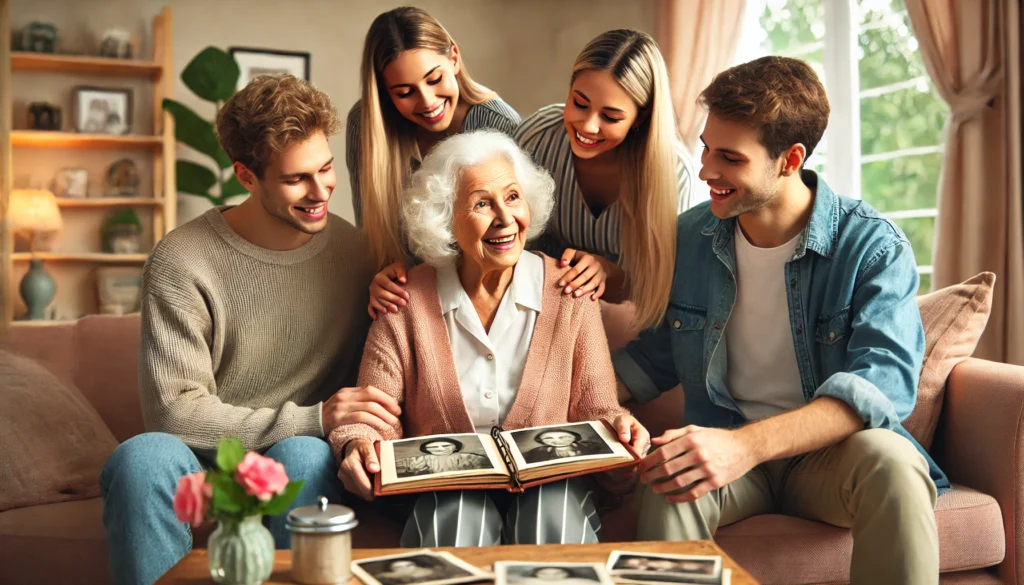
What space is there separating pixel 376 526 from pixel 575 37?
4444 millimetres

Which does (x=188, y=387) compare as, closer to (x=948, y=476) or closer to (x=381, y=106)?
(x=381, y=106)

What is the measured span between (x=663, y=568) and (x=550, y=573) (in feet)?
0.58

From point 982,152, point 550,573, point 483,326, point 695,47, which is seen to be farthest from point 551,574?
point 695,47

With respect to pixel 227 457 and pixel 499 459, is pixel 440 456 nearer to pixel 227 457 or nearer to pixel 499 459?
pixel 499 459

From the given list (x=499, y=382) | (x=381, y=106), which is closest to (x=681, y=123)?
(x=381, y=106)

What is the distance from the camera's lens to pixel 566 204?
8.02 ft

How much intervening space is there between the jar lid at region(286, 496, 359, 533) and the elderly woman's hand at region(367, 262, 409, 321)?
79 cm

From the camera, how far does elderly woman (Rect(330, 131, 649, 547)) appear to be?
6.79 feet

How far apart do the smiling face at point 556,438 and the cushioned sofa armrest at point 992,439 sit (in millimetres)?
997

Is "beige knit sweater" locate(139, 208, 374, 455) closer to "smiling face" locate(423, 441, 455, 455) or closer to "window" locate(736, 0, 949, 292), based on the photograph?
"smiling face" locate(423, 441, 455, 455)

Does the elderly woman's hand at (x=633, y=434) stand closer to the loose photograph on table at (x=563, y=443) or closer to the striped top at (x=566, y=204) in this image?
the loose photograph on table at (x=563, y=443)

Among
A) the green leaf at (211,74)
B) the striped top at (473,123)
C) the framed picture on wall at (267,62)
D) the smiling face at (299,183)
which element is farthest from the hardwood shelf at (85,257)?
the smiling face at (299,183)

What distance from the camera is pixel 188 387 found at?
6.81 ft

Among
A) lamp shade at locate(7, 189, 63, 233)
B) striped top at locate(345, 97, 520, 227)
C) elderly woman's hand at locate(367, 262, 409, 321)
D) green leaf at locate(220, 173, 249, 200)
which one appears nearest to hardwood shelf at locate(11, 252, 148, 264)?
lamp shade at locate(7, 189, 63, 233)
